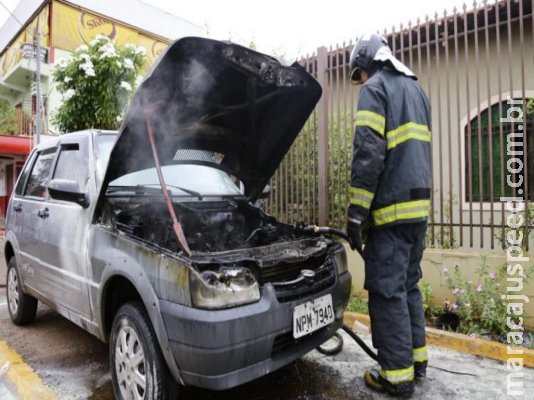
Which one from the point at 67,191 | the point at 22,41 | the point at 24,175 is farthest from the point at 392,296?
the point at 22,41

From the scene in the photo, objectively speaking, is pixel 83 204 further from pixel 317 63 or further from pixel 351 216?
pixel 317 63

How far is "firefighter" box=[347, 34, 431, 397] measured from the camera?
241 centimetres

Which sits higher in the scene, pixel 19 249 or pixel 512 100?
pixel 512 100

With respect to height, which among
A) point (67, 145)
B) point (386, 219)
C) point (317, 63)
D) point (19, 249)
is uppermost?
point (317, 63)

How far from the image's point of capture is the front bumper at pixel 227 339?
1812 millimetres

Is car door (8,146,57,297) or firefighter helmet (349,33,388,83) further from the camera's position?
car door (8,146,57,297)

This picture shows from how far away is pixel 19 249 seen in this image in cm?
372

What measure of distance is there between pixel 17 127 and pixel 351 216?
56.4 feet

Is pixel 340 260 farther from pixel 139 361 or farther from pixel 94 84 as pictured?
pixel 94 84

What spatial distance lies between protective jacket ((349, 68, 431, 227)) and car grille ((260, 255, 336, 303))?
39cm

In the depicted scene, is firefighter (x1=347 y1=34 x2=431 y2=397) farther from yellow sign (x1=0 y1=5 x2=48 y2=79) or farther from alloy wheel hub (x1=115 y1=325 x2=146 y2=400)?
yellow sign (x1=0 y1=5 x2=48 y2=79)

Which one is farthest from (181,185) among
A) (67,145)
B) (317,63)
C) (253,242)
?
(317,63)

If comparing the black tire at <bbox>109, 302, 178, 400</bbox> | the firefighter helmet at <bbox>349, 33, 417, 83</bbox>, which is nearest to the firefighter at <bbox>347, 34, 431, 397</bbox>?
the firefighter helmet at <bbox>349, 33, 417, 83</bbox>

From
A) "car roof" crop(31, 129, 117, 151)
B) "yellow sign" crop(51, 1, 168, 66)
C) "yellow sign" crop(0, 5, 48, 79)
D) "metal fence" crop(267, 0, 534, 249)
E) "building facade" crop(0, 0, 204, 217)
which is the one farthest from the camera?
"yellow sign" crop(0, 5, 48, 79)
